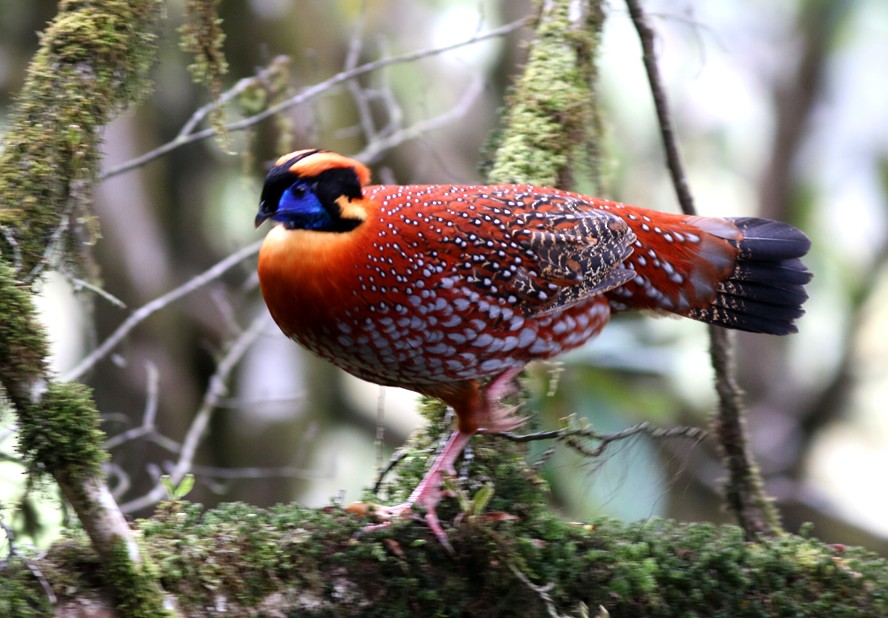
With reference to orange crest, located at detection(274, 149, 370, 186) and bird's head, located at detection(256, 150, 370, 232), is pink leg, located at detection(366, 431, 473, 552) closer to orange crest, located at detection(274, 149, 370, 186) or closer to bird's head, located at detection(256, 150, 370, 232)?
bird's head, located at detection(256, 150, 370, 232)

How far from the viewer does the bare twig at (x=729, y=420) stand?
4.25m

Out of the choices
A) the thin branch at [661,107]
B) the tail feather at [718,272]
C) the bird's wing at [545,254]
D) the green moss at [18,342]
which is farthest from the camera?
the thin branch at [661,107]

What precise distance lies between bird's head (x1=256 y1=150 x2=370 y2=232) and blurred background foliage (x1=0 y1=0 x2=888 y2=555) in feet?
4.91

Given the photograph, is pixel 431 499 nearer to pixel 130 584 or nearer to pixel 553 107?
pixel 130 584

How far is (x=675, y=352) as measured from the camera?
8008 mm

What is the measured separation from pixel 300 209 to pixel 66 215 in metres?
0.80

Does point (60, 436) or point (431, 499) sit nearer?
point (60, 436)

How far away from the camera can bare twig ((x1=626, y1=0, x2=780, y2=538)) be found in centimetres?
425

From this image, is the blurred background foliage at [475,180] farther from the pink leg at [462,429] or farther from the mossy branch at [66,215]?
the mossy branch at [66,215]

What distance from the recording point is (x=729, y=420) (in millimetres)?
4266

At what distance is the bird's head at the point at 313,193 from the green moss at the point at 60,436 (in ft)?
3.45

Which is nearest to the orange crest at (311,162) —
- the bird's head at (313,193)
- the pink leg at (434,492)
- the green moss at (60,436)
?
the bird's head at (313,193)

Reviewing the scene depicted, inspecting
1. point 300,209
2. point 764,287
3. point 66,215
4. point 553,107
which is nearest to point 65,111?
point 66,215

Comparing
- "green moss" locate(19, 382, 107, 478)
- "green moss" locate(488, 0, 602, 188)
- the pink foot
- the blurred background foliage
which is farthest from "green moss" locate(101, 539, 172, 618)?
"green moss" locate(488, 0, 602, 188)
